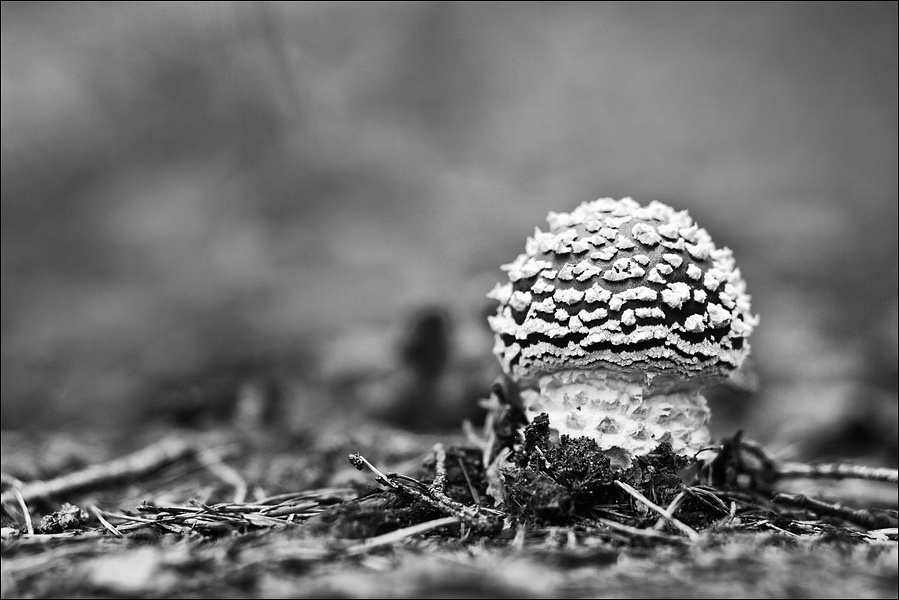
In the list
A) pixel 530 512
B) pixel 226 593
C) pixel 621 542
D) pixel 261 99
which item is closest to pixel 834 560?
pixel 621 542

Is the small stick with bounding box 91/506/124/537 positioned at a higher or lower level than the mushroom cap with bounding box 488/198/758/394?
lower

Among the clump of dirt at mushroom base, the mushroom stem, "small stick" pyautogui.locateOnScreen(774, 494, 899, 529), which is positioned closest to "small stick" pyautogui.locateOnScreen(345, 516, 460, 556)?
the clump of dirt at mushroom base

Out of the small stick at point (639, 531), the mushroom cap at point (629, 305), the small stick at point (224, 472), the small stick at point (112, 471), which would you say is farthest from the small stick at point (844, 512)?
the small stick at point (112, 471)

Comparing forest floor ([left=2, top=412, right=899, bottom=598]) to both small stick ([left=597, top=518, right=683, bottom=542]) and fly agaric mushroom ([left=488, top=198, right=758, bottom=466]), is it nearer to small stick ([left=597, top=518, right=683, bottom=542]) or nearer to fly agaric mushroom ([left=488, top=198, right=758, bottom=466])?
small stick ([left=597, top=518, right=683, bottom=542])

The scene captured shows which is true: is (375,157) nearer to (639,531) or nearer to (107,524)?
(107,524)

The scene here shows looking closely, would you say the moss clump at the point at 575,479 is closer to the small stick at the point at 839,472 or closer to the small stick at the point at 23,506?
the small stick at the point at 839,472

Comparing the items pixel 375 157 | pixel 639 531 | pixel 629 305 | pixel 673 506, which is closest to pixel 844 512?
pixel 673 506
